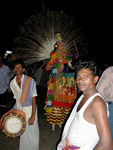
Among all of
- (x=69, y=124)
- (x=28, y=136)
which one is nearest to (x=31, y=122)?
(x=28, y=136)

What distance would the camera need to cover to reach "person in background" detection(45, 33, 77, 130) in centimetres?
336

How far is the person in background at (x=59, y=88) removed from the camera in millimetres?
3359

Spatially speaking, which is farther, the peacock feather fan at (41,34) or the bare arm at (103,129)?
the peacock feather fan at (41,34)

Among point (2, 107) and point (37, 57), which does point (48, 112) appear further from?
point (2, 107)

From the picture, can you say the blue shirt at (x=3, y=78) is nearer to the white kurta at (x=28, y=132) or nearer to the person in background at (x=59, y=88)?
the person in background at (x=59, y=88)

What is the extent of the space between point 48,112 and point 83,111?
2.46m

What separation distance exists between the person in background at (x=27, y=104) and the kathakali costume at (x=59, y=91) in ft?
3.49

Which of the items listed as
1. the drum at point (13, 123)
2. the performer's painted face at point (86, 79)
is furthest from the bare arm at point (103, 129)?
the drum at point (13, 123)

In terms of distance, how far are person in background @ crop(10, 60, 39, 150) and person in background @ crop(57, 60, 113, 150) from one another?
3.45 feet

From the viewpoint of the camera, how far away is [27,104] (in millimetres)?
2311

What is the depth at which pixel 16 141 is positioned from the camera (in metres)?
3.03

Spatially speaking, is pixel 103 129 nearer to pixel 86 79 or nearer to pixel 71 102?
pixel 86 79

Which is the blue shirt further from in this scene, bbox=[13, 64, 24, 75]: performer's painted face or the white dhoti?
the white dhoti

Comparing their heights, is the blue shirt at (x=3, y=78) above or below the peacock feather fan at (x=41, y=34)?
below
